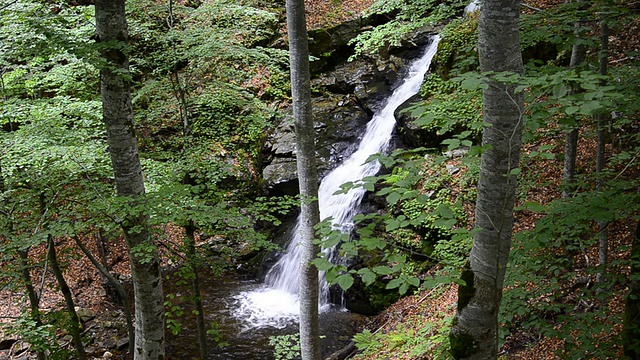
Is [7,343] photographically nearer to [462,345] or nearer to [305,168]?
[305,168]

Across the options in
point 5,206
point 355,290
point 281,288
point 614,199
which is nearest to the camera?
point 614,199

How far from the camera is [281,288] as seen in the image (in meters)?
9.69

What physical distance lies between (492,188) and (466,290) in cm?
59

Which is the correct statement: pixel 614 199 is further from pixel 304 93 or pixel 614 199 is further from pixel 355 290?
pixel 355 290

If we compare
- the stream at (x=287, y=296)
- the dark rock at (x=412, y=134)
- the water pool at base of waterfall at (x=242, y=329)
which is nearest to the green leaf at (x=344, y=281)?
the stream at (x=287, y=296)

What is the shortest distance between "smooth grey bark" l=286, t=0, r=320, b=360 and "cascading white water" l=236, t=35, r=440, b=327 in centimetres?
354

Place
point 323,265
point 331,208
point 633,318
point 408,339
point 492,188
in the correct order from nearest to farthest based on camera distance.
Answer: point 323,265
point 492,188
point 633,318
point 408,339
point 331,208

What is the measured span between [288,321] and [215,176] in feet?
12.9

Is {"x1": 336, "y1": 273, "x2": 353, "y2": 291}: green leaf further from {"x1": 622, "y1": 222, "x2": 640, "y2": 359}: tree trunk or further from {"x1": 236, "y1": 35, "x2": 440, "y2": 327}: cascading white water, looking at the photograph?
{"x1": 236, "y1": 35, "x2": 440, "y2": 327}: cascading white water

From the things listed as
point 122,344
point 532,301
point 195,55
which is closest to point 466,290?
point 532,301

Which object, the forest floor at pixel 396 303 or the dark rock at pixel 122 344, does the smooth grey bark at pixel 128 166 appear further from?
the dark rock at pixel 122 344

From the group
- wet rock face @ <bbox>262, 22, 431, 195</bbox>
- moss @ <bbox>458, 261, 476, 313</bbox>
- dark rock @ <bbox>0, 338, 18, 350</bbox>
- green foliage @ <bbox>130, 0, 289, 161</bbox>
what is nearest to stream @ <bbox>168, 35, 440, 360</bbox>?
wet rock face @ <bbox>262, 22, 431, 195</bbox>

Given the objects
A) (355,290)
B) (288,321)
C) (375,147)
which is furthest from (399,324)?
(375,147)

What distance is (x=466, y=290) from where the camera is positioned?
2365 millimetres
